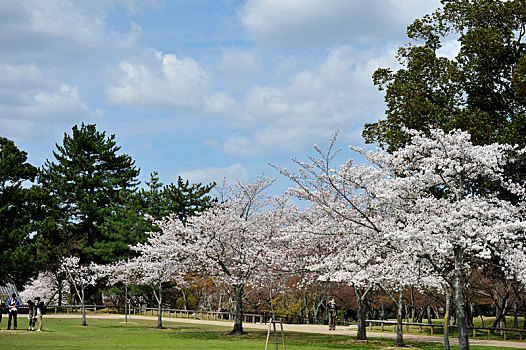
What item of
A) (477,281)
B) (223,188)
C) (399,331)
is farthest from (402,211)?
(223,188)

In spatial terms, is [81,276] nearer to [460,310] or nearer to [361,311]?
[361,311]

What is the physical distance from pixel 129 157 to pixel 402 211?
39070 mm

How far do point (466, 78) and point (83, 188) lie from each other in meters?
33.7

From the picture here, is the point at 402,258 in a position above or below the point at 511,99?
below

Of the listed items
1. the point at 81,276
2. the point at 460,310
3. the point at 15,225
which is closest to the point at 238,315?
the point at 81,276

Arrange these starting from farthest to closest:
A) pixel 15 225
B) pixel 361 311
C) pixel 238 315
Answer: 1. pixel 15 225
2. pixel 238 315
3. pixel 361 311

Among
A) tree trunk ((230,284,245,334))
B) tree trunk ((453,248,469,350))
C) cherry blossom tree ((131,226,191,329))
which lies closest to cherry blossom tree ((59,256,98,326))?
cherry blossom tree ((131,226,191,329))

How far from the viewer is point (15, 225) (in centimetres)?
3847

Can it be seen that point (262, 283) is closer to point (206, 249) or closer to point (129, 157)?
point (206, 249)

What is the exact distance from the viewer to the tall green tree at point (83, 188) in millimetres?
45438

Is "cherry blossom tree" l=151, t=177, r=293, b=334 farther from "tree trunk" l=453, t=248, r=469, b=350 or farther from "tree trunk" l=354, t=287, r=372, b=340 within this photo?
"tree trunk" l=453, t=248, r=469, b=350

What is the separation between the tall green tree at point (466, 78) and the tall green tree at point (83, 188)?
91.0ft

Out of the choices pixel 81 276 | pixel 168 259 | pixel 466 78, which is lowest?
pixel 81 276

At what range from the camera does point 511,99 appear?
74.8 ft
